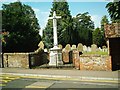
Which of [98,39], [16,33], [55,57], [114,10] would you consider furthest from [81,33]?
[114,10]

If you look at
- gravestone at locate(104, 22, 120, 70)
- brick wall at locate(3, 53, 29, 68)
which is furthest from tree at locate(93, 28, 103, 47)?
gravestone at locate(104, 22, 120, 70)

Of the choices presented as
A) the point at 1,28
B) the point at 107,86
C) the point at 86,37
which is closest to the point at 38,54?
the point at 1,28

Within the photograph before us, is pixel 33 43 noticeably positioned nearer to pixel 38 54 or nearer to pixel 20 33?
pixel 20 33

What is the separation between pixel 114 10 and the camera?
2236cm

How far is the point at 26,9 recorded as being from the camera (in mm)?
66000

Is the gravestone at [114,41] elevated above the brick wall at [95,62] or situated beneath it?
elevated above

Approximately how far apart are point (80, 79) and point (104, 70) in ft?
13.1

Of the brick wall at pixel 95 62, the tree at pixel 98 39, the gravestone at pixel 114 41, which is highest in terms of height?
the tree at pixel 98 39

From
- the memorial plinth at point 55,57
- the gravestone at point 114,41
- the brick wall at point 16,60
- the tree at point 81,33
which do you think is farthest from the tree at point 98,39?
the gravestone at point 114,41

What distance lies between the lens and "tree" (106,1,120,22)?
71.2 ft

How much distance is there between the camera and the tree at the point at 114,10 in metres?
→ 21.7

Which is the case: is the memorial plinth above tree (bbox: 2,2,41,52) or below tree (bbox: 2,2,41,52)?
below

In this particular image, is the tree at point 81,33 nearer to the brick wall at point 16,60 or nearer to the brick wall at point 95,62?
the brick wall at point 16,60

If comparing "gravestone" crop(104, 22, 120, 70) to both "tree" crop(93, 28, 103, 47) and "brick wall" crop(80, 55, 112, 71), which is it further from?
"tree" crop(93, 28, 103, 47)
